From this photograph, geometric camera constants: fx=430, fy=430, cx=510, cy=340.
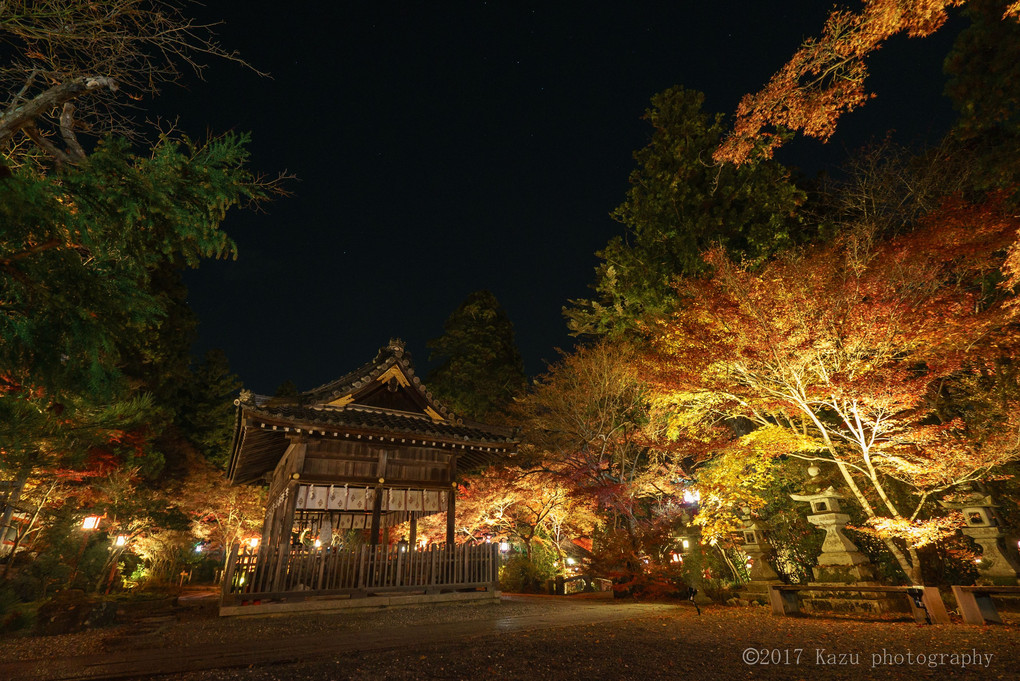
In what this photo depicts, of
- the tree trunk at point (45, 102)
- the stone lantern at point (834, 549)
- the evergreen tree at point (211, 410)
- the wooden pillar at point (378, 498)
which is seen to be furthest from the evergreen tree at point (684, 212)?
the evergreen tree at point (211, 410)

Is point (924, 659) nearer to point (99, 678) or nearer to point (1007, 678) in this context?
point (1007, 678)

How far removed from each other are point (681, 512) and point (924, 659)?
38.5 ft

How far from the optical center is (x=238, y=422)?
10766mm

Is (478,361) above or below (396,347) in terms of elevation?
above

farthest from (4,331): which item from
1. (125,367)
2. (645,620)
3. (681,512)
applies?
(125,367)

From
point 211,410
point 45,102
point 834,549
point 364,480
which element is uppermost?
point 211,410

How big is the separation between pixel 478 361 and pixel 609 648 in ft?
71.1

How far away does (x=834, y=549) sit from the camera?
924 cm

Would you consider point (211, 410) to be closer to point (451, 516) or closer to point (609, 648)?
point (451, 516)

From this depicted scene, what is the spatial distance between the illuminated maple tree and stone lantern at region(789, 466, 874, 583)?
629 millimetres

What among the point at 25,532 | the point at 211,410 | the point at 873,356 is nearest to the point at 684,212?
the point at 873,356

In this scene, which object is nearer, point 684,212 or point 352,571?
point 352,571

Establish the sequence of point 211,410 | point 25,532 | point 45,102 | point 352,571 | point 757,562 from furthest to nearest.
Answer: point 211,410, point 25,532, point 757,562, point 352,571, point 45,102

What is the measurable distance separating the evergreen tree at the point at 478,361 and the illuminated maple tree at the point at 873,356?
14046mm
